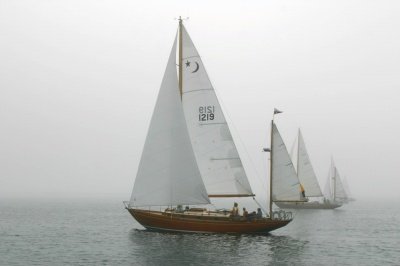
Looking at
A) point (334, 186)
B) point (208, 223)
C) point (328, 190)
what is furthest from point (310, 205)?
point (208, 223)

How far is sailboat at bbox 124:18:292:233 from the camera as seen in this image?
41.9 meters

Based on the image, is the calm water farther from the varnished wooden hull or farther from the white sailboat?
the varnished wooden hull

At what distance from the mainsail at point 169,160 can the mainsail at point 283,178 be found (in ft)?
29.4

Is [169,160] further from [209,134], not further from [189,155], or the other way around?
[209,134]

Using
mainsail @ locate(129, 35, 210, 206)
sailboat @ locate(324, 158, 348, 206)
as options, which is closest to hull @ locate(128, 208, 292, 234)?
mainsail @ locate(129, 35, 210, 206)

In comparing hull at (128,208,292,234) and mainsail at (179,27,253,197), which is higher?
mainsail at (179,27,253,197)

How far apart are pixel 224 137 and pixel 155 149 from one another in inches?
240

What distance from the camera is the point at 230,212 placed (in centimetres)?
4481

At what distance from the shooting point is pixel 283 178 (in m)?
47.2

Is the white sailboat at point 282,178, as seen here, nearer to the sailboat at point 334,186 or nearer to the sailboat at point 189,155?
the sailboat at point 189,155

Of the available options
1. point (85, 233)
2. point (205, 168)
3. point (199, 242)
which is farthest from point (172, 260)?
point (85, 233)

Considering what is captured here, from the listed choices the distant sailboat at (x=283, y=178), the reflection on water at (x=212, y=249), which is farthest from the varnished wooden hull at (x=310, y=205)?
the reflection on water at (x=212, y=249)

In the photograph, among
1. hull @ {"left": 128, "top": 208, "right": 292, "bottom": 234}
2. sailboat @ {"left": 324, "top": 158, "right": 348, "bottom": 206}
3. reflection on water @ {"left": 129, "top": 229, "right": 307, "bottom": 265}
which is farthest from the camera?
sailboat @ {"left": 324, "top": 158, "right": 348, "bottom": 206}

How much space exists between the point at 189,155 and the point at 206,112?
4.07 meters
